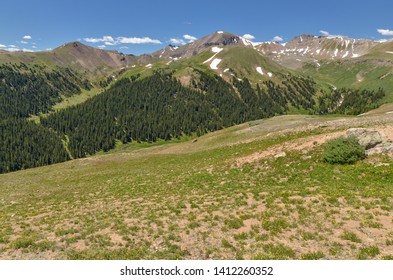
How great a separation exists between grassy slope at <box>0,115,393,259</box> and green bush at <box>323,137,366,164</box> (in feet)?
3.60

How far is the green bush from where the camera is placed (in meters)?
28.0

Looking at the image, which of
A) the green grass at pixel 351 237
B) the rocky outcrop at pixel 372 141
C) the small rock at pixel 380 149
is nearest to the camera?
the green grass at pixel 351 237

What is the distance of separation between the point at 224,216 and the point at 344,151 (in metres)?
17.7

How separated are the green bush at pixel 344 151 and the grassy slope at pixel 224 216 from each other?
1099mm

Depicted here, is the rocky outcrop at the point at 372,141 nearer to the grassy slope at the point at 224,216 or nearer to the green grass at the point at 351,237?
the grassy slope at the point at 224,216

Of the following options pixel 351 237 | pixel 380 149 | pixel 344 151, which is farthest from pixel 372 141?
pixel 351 237

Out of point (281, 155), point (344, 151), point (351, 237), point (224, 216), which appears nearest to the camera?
point (351, 237)

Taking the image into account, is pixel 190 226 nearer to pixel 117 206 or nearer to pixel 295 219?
pixel 295 219

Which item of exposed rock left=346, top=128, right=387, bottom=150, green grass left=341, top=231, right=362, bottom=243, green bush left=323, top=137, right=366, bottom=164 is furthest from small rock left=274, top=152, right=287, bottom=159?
green grass left=341, top=231, right=362, bottom=243

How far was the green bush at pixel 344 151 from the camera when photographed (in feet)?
91.8

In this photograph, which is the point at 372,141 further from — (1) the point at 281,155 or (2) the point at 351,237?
(2) the point at 351,237

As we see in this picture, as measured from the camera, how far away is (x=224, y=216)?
19.3 m

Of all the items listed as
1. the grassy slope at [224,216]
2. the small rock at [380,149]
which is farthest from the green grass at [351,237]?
the small rock at [380,149]

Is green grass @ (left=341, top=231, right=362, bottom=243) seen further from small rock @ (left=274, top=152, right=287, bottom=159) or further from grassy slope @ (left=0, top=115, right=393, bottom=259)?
small rock @ (left=274, top=152, right=287, bottom=159)
